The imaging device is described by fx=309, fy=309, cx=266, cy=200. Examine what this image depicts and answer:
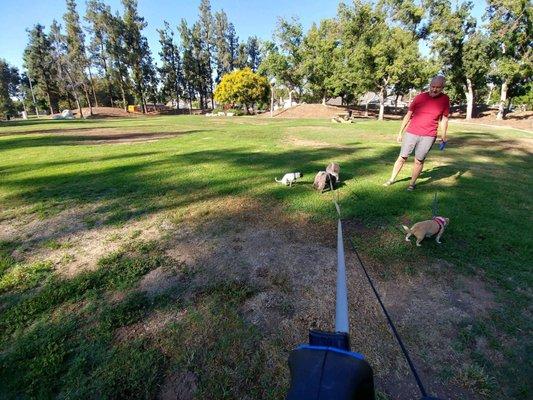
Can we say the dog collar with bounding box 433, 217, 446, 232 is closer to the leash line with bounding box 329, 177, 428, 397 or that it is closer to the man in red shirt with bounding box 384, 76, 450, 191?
the leash line with bounding box 329, 177, 428, 397

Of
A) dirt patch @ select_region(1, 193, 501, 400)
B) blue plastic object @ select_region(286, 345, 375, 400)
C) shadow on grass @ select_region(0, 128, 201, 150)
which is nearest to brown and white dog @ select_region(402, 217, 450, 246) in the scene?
dirt patch @ select_region(1, 193, 501, 400)

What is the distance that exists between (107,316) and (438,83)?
565 cm

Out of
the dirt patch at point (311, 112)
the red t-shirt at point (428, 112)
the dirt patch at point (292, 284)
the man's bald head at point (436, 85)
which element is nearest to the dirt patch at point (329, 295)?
the dirt patch at point (292, 284)

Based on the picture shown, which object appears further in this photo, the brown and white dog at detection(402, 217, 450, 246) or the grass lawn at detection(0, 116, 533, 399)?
the brown and white dog at detection(402, 217, 450, 246)

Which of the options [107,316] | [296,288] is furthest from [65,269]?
[296,288]

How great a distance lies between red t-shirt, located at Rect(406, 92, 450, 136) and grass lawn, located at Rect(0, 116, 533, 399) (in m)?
1.13

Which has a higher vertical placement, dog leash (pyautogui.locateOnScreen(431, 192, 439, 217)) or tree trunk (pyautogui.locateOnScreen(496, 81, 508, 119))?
tree trunk (pyautogui.locateOnScreen(496, 81, 508, 119))

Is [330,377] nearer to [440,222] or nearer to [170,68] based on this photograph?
[440,222]

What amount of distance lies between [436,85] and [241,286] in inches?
179

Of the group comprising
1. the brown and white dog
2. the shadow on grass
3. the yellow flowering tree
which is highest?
the yellow flowering tree

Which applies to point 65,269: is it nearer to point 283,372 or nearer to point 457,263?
point 283,372

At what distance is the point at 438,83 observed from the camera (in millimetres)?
5070

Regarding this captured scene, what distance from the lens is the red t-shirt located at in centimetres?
529

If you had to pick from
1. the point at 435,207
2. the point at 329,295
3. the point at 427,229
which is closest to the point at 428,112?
the point at 435,207
